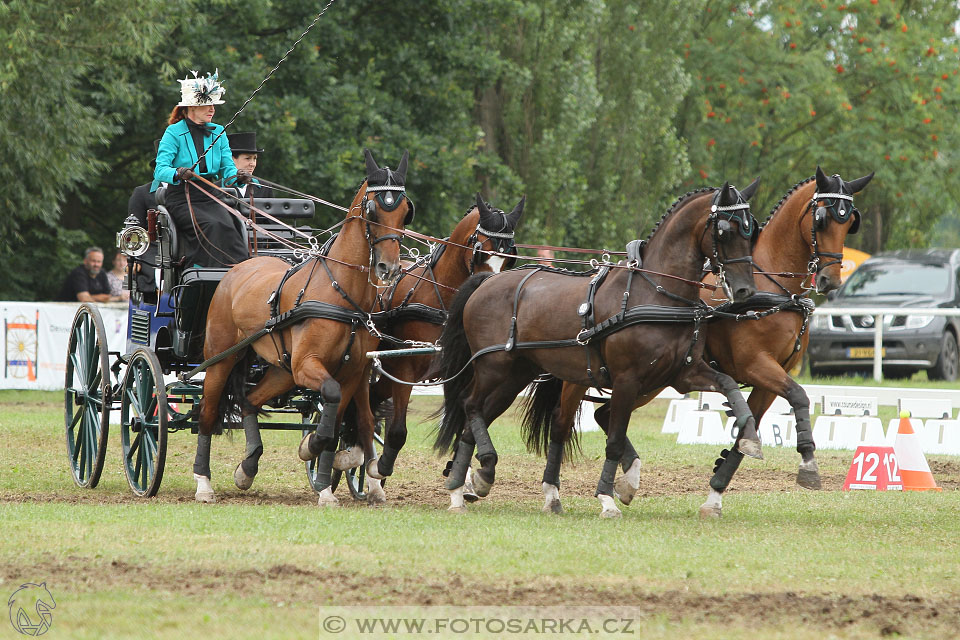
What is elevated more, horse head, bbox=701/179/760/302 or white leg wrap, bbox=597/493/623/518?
horse head, bbox=701/179/760/302

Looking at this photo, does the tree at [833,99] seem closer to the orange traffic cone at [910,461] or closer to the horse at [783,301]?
the orange traffic cone at [910,461]

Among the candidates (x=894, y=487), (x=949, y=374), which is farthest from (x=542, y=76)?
(x=894, y=487)

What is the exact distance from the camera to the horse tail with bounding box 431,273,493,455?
31.5 feet

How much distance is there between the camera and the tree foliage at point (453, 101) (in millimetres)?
18844

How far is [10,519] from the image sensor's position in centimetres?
793

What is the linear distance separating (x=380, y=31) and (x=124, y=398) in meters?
14.8

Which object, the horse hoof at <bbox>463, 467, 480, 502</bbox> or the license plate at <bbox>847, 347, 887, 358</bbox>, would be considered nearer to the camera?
the horse hoof at <bbox>463, 467, 480, 502</bbox>

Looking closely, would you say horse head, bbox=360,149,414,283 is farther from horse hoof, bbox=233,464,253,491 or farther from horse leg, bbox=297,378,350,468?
horse hoof, bbox=233,464,253,491

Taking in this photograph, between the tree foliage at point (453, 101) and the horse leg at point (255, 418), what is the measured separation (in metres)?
9.54

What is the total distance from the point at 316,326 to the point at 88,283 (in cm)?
1108

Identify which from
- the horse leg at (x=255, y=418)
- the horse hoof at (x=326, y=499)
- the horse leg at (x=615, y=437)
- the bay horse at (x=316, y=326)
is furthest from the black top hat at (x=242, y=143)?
the horse leg at (x=615, y=437)

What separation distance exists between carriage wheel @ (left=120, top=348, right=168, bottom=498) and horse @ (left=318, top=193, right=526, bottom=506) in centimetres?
142

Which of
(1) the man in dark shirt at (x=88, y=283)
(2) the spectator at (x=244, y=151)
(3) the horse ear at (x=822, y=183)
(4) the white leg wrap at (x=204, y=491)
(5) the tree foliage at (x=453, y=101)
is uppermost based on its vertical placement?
(5) the tree foliage at (x=453, y=101)

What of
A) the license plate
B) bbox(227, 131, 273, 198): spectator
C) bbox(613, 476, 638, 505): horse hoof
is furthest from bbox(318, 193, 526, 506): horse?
the license plate
